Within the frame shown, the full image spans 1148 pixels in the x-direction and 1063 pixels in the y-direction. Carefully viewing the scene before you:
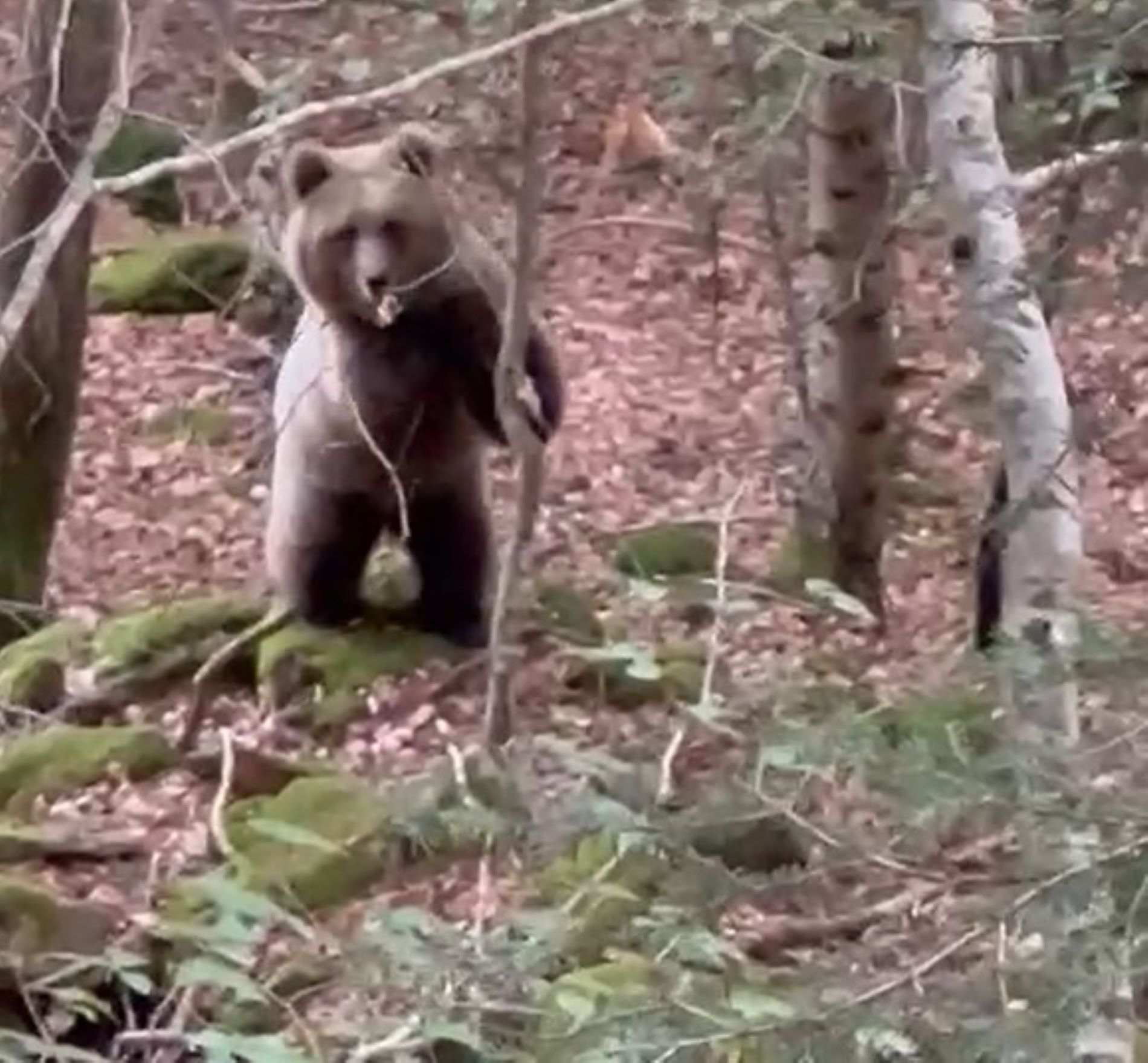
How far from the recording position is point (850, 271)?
7.25 meters

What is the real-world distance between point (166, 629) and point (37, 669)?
1.36 feet

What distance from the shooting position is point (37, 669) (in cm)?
691

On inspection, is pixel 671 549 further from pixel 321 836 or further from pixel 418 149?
pixel 321 836

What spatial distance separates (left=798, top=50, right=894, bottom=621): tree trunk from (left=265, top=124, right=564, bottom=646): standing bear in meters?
1.16

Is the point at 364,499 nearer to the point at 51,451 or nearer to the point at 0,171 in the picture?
the point at 51,451

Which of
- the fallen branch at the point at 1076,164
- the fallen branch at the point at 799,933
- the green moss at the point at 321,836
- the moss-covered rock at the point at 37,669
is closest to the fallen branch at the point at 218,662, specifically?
the moss-covered rock at the point at 37,669

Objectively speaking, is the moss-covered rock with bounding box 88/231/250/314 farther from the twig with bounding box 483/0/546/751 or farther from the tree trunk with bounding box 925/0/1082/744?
the tree trunk with bounding box 925/0/1082/744

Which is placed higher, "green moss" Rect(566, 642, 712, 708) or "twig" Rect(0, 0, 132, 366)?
"twig" Rect(0, 0, 132, 366)

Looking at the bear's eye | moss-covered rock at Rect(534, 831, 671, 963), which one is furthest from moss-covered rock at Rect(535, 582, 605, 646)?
moss-covered rock at Rect(534, 831, 671, 963)

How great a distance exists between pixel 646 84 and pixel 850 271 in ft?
9.41

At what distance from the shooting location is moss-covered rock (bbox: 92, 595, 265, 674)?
715 cm

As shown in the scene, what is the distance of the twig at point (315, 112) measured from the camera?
3.05 m

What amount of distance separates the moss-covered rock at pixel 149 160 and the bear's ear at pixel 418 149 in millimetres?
6349

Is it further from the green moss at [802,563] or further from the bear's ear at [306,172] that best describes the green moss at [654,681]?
the bear's ear at [306,172]
